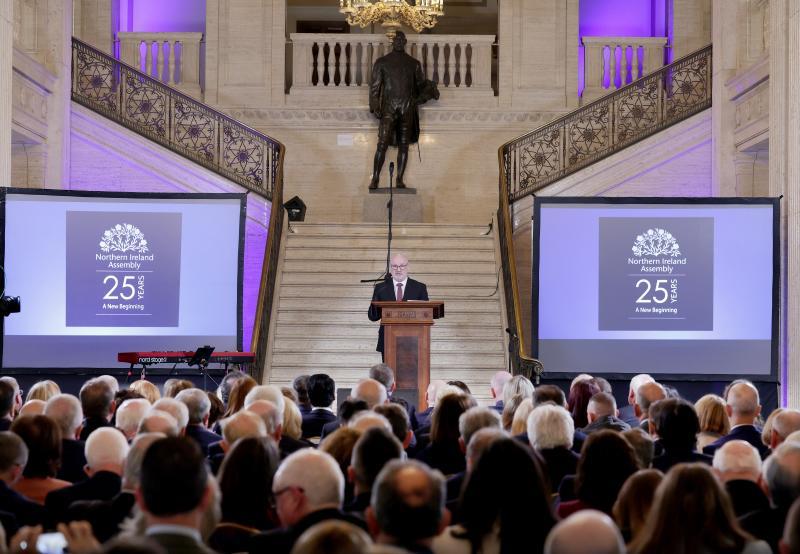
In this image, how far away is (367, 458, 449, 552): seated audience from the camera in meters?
3.22

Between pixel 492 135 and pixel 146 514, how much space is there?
49.4ft

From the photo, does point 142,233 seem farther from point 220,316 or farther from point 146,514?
point 146,514

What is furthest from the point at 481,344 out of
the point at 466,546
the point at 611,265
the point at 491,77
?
the point at 466,546

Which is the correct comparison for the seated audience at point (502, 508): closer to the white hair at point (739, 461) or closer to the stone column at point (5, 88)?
the white hair at point (739, 461)

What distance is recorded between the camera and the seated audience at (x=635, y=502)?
386cm

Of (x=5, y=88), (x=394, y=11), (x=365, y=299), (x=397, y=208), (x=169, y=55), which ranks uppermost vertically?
(x=394, y=11)

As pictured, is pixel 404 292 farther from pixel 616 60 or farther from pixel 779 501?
pixel 616 60

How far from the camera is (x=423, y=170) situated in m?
17.9

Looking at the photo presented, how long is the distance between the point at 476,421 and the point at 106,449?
167 centimetres

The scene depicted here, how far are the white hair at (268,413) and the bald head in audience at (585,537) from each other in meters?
3.18

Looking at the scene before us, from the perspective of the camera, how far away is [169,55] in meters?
18.0

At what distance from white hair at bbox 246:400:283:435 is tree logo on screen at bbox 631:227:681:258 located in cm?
728

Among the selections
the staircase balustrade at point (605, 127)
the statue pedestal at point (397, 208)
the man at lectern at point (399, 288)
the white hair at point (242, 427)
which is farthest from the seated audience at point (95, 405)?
the statue pedestal at point (397, 208)

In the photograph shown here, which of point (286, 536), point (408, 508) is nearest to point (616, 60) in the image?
point (286, 536)
